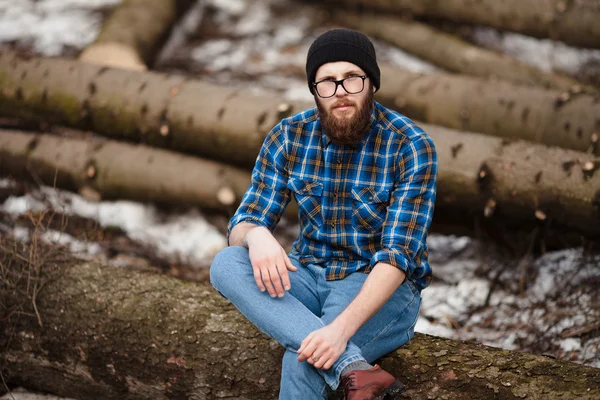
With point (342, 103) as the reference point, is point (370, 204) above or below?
below

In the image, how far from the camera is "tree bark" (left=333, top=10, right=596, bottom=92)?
16.0 ft

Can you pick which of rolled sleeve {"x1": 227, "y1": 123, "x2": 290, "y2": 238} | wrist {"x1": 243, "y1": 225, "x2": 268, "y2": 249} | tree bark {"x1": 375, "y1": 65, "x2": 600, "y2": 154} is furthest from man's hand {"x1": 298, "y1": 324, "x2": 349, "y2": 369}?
tree bark {"x1": 375, "y1": 65, "x2": 600, "y2": 154}

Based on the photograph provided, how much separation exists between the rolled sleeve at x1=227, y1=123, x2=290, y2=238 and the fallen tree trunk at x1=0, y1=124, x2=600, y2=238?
139 centimetres

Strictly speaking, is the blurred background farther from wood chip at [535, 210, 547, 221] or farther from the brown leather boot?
the brown leather boot

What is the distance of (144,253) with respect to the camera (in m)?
3.75

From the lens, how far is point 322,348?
6.06ft

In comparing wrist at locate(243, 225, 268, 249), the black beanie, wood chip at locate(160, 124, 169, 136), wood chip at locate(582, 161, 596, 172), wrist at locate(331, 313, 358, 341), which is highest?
the black beanie

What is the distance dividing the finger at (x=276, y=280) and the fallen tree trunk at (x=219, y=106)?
6.15ft

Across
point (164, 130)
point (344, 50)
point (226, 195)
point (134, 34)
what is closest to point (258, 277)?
point (344, 50)

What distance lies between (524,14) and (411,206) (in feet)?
12.0

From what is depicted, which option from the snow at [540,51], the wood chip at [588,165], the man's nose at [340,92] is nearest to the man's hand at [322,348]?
the man's nose at [340,92]

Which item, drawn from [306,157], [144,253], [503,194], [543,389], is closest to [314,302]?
[306,157]

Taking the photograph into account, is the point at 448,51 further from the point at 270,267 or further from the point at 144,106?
the point at 270,267

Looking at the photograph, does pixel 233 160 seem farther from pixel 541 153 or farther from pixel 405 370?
pixel 405 370
